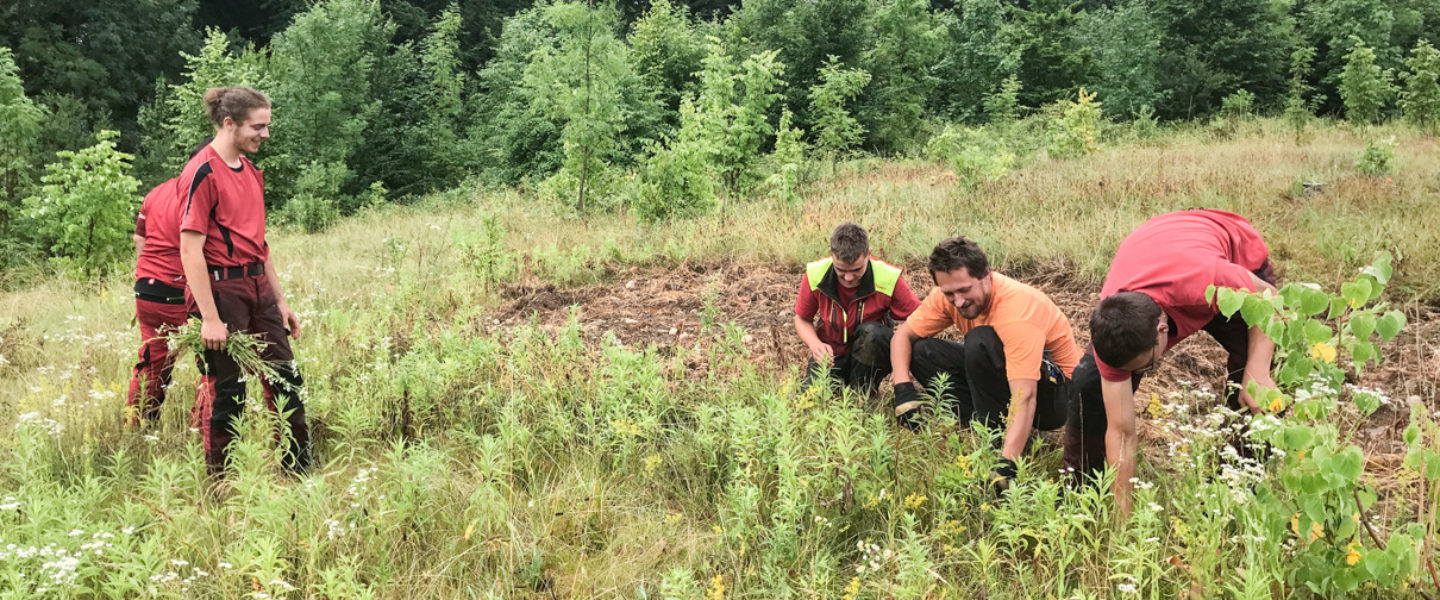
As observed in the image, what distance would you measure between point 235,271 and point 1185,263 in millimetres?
3992

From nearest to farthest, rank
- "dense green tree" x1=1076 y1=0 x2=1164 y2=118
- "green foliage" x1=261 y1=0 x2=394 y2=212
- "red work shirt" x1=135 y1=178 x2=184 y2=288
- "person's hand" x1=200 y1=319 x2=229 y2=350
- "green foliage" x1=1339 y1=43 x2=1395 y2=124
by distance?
1. "person's hand" x1=200 y1=319 x2=229 y2=350
2. "red work shirt" x1=135 y1=178 x2=184 y2=288
3. "green foliage" x1=1339 y1=43 x2=1395 y2=124
4. "green foliage" x1=261 y1=0 x2=394 y2=212
5. "dense green tree" x1=1076 y1=0 x2=1164 y2=118

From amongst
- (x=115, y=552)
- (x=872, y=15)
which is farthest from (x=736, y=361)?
(x=872, y=15)

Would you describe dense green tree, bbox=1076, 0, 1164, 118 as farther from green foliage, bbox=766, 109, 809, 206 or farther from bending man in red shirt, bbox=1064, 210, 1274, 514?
bending man in red shirt, bbox=1064, 210, 1274, 514

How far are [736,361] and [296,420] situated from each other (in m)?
2.22

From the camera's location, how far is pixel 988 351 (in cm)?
391

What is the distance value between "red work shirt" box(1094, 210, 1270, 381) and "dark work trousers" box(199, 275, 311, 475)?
137 inches

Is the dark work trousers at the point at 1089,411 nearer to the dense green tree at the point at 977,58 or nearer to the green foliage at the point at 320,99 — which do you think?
the green foliage at the point at 320,99

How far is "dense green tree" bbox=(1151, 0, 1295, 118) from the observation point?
23.9 metres

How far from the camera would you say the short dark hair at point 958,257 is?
3725 mm

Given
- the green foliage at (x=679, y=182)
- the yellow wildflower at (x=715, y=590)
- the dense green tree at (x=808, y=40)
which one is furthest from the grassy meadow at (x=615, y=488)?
the dense green tree at (x=808, y=40)

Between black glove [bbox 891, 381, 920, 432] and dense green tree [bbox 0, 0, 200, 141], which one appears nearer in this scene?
black glove [bbox 891, 381, 920, 432]

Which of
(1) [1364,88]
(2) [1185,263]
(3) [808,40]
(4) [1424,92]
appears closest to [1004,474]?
(2) [1185,263]

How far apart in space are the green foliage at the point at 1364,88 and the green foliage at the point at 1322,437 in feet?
60.5

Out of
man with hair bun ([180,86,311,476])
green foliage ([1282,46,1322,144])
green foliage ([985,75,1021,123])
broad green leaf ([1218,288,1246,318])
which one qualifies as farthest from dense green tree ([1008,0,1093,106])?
broad green leaf ([1218,288,1246,318])
